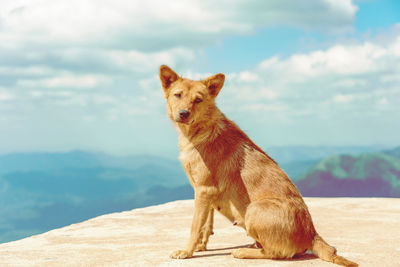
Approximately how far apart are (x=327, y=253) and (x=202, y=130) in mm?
2607

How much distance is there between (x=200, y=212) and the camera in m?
6.50

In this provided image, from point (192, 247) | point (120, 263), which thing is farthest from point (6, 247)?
point (192, 247)

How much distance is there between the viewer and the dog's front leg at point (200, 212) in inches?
256

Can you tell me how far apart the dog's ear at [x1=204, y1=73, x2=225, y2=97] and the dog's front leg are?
4.98ft

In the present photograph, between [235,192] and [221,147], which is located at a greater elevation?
[221,147]

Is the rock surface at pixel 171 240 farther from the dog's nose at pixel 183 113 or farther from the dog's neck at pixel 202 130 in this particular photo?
the dog's nose at pixel 183 113

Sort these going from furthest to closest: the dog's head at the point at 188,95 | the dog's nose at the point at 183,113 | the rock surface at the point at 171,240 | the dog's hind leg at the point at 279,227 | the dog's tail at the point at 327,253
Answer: the rock surface at the point at 171,240
the dog's head at the point at 188,95
the dog's nose at the point at 183,113
the dog's hind leg at the point at 279,227
the dog's tail at the point at 327,253

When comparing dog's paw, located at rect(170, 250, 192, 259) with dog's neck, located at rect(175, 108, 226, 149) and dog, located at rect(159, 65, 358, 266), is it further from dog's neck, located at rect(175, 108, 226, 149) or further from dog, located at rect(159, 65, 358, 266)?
dog's neck, located at rect(175, 108, 226, 149)

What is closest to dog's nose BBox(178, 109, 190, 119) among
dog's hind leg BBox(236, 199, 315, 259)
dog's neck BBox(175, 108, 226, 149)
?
dog's neck BBox(175, 108, 226, 149)

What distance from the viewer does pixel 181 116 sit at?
21.0 feet

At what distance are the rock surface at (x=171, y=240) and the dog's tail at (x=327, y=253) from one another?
0.10 m

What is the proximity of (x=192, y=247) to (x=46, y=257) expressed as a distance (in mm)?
2742

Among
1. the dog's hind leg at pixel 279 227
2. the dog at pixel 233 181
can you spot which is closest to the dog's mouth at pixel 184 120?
the dog at pixel 233 181

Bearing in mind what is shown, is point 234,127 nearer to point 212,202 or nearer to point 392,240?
point 212,202
